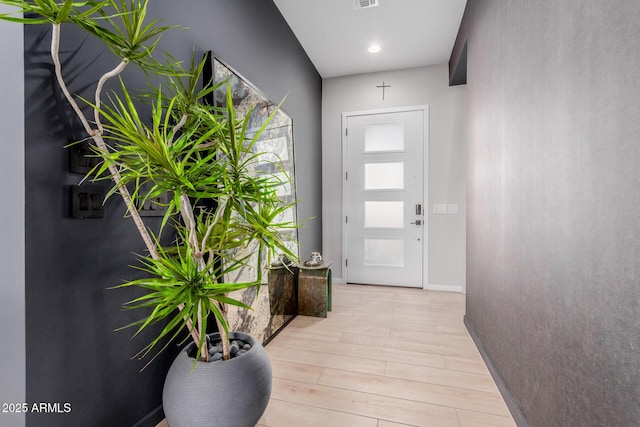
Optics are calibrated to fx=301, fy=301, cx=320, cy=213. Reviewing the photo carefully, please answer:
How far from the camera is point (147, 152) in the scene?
91cm

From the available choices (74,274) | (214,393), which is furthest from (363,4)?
(214,393)

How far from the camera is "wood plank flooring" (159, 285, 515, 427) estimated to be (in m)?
1.45

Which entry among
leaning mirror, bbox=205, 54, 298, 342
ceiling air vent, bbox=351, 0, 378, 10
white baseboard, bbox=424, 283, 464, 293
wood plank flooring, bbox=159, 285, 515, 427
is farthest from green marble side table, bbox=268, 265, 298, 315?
ceiling air vent, bbox=351, 0, 378, 10

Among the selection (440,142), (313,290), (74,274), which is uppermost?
(440,142)

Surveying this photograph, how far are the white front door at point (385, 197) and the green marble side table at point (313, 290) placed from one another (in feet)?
3.96

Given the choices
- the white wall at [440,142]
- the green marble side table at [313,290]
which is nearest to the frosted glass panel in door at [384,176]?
the white wall at [440,142]

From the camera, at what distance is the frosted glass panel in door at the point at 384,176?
3749 mm

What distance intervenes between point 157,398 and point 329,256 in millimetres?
2808

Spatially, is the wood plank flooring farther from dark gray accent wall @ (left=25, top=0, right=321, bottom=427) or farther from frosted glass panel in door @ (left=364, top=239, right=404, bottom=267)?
frosted glass panel in door @ (left=364, top=239, right=404, bottom=267)

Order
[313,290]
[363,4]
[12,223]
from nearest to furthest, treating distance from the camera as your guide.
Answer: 1. [12,223]
2. [363,4]
3. [313,290]

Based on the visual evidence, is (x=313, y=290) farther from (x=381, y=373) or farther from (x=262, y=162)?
(x=262, y=162)

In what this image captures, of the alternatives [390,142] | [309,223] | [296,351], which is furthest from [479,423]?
[390,142]

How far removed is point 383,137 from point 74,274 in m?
3.43

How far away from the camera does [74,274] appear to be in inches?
40.8
